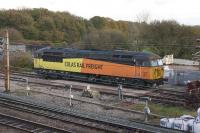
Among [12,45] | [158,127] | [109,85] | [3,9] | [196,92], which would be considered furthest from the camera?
[3,9]

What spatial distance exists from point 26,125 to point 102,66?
17410mm

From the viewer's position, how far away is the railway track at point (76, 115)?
1919 cm

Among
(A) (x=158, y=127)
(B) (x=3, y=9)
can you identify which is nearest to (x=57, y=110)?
(A) (x=158, y=127)

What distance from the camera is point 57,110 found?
931 inches

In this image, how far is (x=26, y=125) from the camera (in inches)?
822

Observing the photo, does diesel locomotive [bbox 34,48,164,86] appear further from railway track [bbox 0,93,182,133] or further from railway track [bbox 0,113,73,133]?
railway track [bbox 0,113,73,133]

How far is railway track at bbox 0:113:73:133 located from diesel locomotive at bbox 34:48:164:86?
15073 millimetres

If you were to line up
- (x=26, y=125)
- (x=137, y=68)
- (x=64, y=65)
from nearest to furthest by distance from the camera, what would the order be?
(x=26, y=125)
(x=137, y=68)
(x=64, y=65)

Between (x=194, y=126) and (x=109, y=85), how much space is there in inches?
800

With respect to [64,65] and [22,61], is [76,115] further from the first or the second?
[22,61]

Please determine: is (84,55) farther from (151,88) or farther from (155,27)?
(155,27)

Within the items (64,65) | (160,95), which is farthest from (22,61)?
(160,95)

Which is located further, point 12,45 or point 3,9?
point 3,9

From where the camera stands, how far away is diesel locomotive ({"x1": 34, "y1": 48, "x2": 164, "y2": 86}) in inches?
1380
